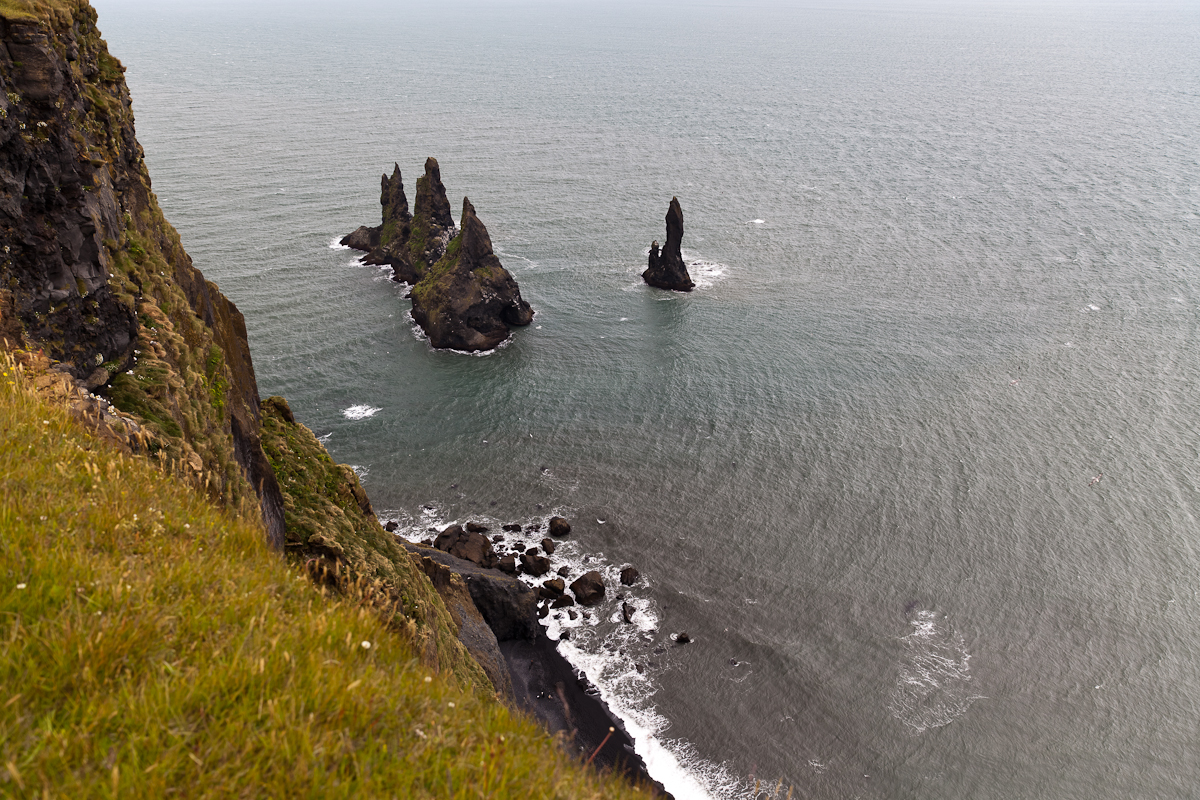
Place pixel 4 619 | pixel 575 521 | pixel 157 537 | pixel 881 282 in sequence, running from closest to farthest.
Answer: pixel 4 619, pixel 157 537, pixel 575 521, pixel 881 282

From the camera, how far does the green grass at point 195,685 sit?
18.7 ft

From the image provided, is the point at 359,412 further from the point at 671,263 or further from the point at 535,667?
the point at 671,263

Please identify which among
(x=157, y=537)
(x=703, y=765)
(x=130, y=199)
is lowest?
(x=703, y=765)

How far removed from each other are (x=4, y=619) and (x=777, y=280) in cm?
9196

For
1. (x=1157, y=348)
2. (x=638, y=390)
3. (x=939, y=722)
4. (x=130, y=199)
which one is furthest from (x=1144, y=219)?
(x=130, y=199)

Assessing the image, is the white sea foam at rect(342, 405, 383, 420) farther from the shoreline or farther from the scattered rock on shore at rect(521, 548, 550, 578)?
the shoreline

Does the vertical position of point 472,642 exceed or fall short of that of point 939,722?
it exceeds it

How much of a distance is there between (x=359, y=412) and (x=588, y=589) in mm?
29394

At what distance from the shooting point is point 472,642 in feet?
106

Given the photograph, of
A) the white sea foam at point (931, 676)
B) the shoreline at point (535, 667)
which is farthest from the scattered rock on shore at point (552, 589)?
the white sea foam at point (931, 676)

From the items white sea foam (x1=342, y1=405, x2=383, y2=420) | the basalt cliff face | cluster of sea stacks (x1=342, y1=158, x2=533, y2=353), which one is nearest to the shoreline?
the basalt cliff face

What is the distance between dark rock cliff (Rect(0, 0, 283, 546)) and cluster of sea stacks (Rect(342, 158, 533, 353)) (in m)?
55.7

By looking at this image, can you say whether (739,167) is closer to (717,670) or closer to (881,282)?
(881,282)

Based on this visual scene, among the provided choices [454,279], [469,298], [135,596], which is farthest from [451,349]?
[135,596]
